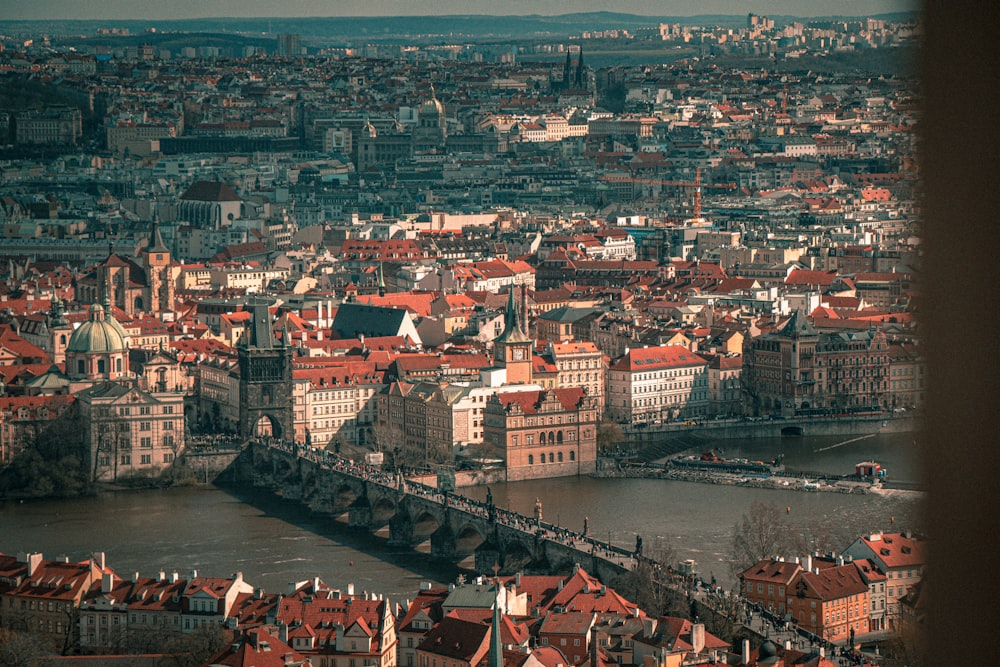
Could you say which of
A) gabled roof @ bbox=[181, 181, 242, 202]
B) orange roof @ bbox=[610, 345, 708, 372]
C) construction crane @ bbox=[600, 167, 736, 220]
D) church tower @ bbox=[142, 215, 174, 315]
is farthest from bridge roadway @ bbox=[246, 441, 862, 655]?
construction crane @ bbox=[600, 167, 736, 220]

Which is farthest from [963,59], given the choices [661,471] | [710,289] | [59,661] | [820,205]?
[820,205]

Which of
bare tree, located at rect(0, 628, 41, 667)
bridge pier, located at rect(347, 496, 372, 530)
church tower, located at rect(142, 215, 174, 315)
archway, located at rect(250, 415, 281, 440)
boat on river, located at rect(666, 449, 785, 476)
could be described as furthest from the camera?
church tower, located at rect(142, 215, 174, 315)

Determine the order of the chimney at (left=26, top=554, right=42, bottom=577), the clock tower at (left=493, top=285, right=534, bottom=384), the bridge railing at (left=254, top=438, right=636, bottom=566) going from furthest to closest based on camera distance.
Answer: the clock tower at (left=493, top=285, right=534, bottom=384) < the bridge railing at (left=254, top=438, right=636, bottom=566) < the chimney at (left=26, top=554, right=42, bottom=577)

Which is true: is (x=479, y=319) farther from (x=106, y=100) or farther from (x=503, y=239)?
(x=106, y=100)

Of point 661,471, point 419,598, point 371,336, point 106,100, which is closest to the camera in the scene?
point 419,598

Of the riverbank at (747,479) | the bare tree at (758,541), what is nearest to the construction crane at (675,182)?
the riverbank at (747,479)

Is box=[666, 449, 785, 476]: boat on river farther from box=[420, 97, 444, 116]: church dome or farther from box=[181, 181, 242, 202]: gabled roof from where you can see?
box=[420, 97, 444, 116]: church dome
